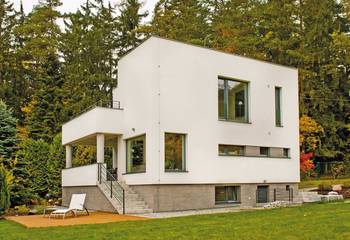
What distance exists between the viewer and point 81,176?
23.9 meters

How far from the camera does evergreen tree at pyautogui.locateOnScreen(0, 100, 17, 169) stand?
84.4 ft

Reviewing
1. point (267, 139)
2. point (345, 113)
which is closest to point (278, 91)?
point (267, 139)

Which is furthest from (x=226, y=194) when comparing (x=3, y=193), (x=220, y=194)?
(x=3, y=193)

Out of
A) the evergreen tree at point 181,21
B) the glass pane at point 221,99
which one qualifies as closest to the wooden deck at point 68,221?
the glass pane at point 221,99

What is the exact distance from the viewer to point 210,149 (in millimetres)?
21547

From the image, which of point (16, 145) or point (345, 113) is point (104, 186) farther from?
point (345, 113)

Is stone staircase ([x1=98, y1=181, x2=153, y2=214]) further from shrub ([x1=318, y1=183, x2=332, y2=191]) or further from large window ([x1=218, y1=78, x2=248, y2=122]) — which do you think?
shrub ([x1=318, y1=183, x2=332, y2=191])

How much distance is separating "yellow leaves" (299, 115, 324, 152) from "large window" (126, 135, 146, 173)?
16.9 metres

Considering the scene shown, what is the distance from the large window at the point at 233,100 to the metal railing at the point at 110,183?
18.2ft

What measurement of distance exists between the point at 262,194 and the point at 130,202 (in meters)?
7.06

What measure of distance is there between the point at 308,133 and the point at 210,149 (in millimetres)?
17148

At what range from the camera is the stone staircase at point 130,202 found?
19.2 meters

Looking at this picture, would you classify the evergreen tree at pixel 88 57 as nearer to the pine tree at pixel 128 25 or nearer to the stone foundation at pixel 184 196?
the pine tree at pixel 128 25

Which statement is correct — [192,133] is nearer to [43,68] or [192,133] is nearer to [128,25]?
[43,68]
